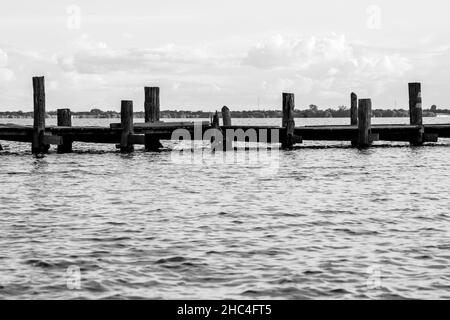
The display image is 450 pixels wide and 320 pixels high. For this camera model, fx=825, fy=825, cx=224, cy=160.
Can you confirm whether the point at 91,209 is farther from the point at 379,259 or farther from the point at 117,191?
the point at 379,259

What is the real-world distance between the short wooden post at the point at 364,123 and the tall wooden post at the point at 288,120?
259cm

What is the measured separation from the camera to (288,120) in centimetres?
3116

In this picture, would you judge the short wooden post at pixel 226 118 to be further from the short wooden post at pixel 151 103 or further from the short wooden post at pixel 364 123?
the short wooden post at pixel 364 123

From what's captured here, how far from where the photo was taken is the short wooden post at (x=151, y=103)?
106 ft

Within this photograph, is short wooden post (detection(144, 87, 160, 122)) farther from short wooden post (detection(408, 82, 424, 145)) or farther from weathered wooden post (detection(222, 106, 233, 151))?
short wooden post (detection(408, 82, 424, 145))

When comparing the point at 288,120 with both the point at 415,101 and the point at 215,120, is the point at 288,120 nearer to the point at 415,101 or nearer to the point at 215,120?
the point at 215,120

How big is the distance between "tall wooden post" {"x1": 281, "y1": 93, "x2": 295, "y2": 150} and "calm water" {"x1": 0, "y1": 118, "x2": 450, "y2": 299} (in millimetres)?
6518

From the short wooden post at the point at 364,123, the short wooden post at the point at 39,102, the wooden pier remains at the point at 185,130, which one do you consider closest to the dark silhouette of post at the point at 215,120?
the wooden pier remains at the point at 185,130

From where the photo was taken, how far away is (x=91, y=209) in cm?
1617

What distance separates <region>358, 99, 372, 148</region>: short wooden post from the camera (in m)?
31.3

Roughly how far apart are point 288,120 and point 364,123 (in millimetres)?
2981

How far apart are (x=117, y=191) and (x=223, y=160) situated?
1144cm

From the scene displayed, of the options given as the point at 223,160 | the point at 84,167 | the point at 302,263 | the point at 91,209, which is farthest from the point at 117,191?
the point at 223,160

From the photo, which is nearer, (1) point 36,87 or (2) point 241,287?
(2) point 241,287
